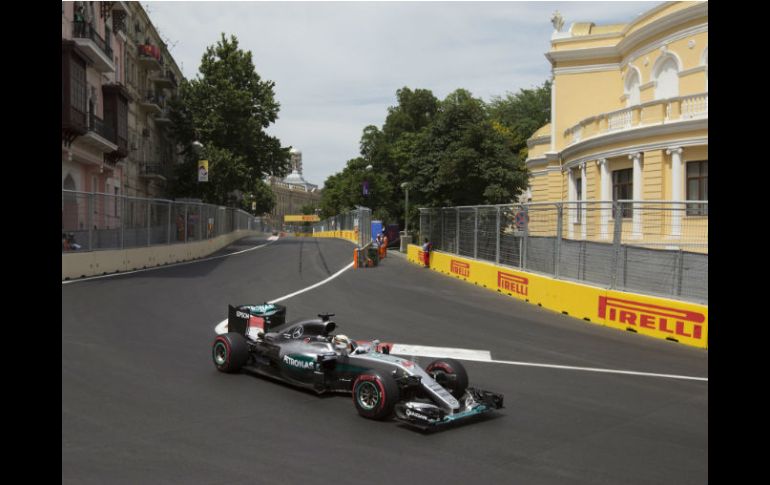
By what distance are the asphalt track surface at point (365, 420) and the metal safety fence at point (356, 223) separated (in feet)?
72.8

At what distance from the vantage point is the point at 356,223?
161 feet

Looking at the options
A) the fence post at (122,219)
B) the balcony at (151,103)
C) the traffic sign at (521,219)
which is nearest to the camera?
the traffic sign at (521,219)

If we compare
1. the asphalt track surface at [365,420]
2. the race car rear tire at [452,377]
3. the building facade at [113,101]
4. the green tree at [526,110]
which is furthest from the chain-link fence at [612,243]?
the green tree at [526,110]

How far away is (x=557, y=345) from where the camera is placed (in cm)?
1083

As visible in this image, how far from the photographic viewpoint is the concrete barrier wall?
1836cm

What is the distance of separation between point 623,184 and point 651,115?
3874mm

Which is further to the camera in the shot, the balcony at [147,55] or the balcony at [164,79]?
the balcony at [164,79]

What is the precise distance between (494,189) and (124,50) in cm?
2753

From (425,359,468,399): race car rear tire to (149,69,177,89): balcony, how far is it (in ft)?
158

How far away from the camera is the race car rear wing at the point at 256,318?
27.8 ft

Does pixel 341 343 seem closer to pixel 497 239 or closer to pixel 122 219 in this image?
pixel 497 239

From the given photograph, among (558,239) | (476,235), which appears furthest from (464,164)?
(558,239)

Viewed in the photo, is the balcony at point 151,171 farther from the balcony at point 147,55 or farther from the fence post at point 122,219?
the fence post at point 122,219
